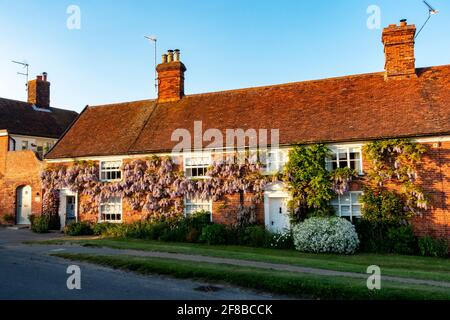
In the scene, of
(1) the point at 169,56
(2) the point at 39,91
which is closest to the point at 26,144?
(2) the point at 39,91

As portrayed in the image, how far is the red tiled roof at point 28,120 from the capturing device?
89.8 ft

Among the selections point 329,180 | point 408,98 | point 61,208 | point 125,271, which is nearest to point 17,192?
point 61,208

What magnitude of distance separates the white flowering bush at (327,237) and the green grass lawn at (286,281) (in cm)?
533

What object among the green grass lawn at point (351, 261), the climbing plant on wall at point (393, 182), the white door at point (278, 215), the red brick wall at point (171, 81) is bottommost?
the green grass lawn at point (351, 261)

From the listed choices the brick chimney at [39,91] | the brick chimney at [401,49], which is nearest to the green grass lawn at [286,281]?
the brick chimney at [401,49]

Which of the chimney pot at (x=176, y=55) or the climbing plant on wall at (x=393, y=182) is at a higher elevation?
the chimney pot at (x=176, y=55)

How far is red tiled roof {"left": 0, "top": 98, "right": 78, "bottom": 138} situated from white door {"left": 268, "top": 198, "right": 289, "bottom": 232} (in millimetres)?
18735

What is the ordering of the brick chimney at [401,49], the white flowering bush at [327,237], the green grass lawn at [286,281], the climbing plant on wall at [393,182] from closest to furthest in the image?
the green grass lawn at [286,281]
the white flowering bush at [327,237]
the climbing plant on wall at [393,182]
the brick chimney at [401,49]

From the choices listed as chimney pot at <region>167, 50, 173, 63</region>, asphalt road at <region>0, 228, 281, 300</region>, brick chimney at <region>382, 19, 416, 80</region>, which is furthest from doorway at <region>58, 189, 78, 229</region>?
brick chimney at <region>382, 19, 416, 80</region>

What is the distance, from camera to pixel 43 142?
28.7 metres

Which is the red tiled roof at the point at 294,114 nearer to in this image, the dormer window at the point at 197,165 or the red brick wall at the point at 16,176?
the dormer window at the point at 197,165

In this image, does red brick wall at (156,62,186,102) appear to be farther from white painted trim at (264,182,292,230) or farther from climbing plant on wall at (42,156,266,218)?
white painted trim at (264,182,292,230)

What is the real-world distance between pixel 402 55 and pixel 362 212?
8174mm

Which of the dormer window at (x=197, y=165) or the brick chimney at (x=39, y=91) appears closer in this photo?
the dormer window at (x=197, y=165)
